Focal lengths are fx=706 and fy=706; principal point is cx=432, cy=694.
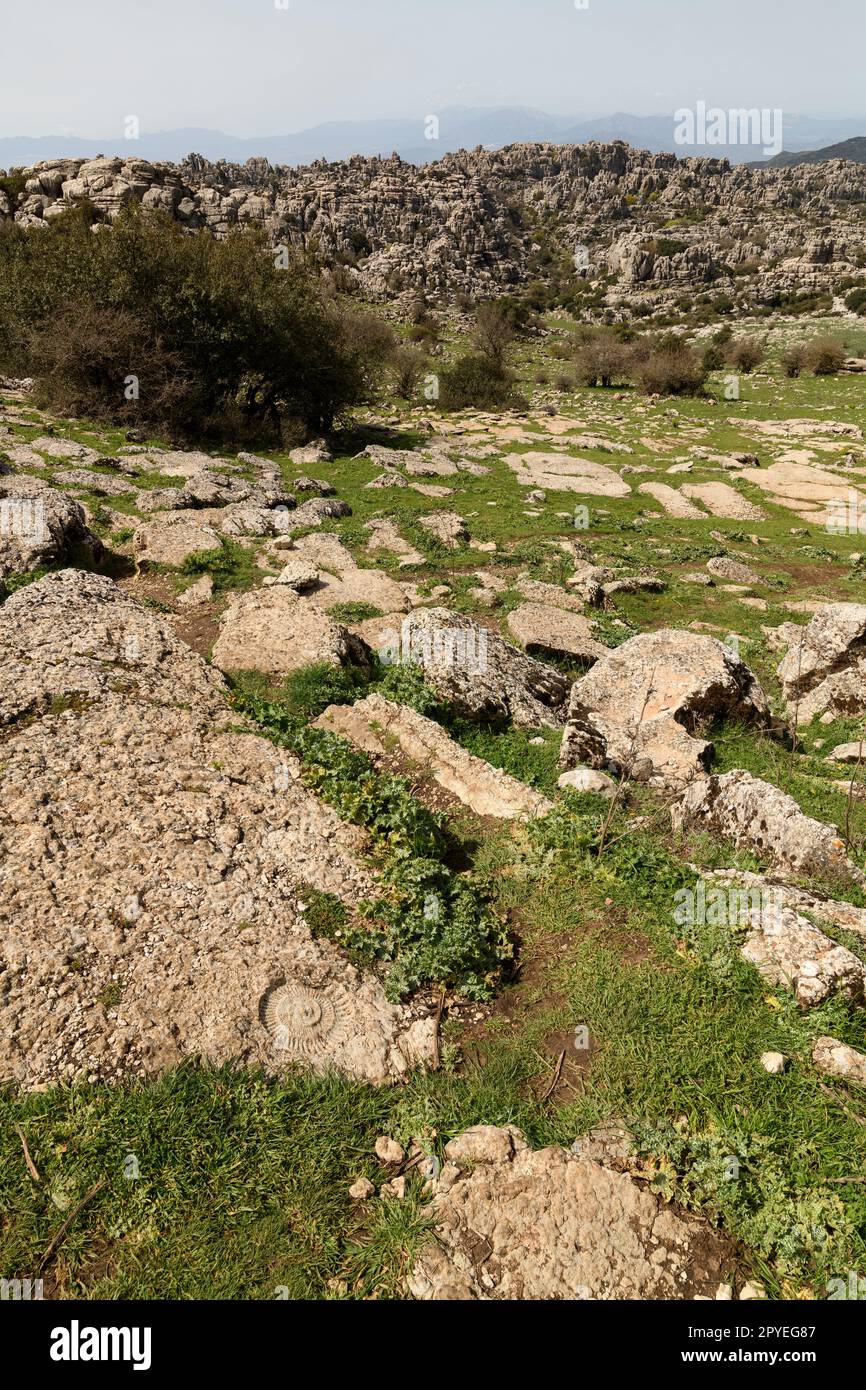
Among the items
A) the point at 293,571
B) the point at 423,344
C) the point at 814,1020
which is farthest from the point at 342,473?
the point at 423,344

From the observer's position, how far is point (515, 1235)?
4.53m

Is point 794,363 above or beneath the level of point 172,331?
above

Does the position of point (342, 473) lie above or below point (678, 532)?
above

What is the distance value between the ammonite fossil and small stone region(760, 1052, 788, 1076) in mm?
3314

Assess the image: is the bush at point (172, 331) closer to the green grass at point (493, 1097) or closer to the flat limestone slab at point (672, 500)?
the flat limestone slab at point (672, 500)

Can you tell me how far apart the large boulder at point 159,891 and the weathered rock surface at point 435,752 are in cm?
126

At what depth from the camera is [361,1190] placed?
4766mm

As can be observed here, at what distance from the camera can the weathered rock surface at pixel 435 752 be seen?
8680mm

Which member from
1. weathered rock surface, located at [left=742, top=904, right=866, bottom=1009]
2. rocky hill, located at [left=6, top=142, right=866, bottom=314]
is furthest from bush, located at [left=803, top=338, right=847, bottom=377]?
weathered rock surface, located at [left=742, top=904, right=866, bottom=1009]

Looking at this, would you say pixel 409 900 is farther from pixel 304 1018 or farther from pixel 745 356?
pixel 745 356

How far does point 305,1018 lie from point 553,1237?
2.38m

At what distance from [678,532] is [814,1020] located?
21.7 meters

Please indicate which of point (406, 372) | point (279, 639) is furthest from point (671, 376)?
point (279, 639)
